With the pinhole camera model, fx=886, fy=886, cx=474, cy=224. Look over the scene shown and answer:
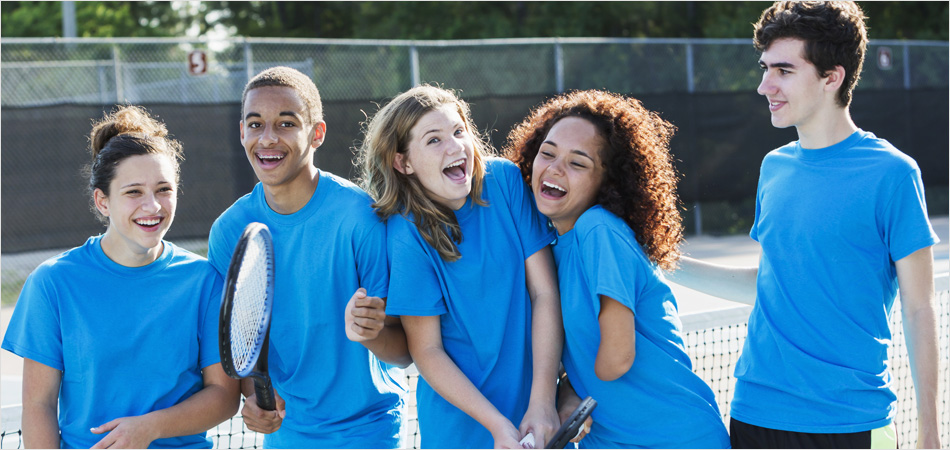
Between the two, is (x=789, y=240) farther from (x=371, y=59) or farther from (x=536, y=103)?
(x=371, y=59)

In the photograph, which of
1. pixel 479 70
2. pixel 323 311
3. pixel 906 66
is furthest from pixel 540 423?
pixel 906 66

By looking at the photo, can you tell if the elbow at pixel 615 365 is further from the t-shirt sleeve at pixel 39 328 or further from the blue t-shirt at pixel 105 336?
the t-shirt sleeve at pixel 39 328

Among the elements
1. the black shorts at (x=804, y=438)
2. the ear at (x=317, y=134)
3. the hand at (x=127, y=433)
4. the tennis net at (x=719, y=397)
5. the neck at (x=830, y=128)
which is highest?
the ear at (x=317, y=134)

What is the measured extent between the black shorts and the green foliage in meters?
15.8

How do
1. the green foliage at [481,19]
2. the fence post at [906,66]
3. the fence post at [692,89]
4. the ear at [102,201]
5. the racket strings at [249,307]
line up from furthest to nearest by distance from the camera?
A: the green foliage at [481,19] → the fence post at [906,66] → the fence post at [692,89] → the ear at [102,201] → the racket strings at [249,307]

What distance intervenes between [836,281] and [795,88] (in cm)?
53

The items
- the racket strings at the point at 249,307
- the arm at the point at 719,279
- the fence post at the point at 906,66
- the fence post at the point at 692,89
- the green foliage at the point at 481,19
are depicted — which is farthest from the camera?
the green foliage at the point at 481,19

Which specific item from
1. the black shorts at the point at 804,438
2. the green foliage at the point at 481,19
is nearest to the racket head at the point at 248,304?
the black shorts at the point at 804,438

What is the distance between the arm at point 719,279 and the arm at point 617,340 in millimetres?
686

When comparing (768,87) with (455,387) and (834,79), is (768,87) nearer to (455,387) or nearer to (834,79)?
(834,79)

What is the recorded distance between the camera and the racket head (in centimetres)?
207

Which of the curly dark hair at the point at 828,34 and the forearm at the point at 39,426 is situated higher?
the curly dark hair at the point at 828,34

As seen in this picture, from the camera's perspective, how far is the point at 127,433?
90.4 inches

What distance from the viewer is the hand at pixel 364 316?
227 centimetres
